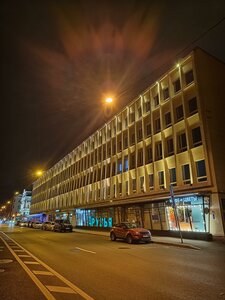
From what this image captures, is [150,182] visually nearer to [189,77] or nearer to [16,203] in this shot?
[189,77]

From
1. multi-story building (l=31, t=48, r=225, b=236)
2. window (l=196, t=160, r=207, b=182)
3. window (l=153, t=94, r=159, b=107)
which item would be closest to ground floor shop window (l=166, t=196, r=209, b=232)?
multi-story building (l=31, t=48, r=225, b=236)

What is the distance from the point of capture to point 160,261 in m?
10.6

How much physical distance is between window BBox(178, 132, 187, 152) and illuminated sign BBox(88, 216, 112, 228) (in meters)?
15.9

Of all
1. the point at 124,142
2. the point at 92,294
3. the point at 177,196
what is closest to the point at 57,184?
the point at 124,142

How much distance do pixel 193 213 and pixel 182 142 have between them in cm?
690

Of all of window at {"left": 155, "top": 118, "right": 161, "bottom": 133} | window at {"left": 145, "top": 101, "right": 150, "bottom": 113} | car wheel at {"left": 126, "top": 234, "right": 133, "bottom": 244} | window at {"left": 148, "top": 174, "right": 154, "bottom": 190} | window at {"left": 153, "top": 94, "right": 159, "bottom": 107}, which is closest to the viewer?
car wheel at {"left": 126, "top": 234, "right": 133, "bottom": 244}

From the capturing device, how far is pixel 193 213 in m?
21.4

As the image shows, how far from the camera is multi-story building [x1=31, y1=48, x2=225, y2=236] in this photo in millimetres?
20891

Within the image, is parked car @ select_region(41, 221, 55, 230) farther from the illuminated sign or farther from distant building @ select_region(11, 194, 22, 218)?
distant building @ select_region(11, 194, 22, 218)

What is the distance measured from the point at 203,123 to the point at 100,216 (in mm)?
22353

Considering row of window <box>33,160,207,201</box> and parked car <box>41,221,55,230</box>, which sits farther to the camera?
parked car <box>41,221,55,230</box>

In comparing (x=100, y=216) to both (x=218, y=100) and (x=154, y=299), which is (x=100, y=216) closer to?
(x=218, y=100)

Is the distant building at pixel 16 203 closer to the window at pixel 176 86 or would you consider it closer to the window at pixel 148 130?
the window at pixel 148 130

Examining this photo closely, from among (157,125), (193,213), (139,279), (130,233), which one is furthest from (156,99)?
(139,279)
